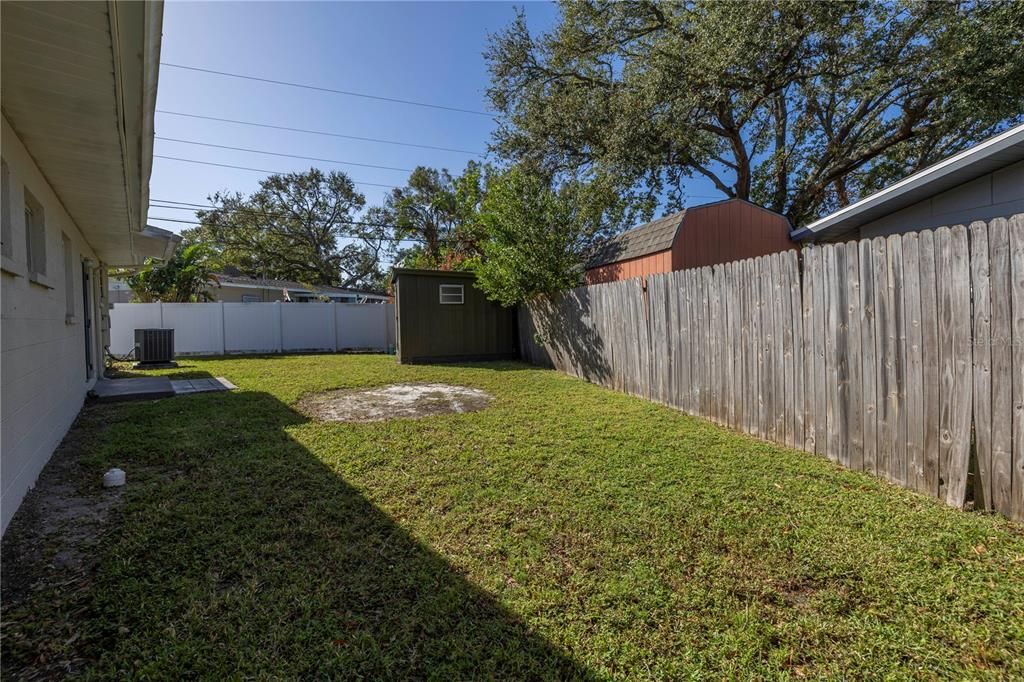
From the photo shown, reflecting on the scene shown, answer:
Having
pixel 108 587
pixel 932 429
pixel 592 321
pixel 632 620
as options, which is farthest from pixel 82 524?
pixel 592 321

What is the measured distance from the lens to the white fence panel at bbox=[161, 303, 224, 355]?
1355cm

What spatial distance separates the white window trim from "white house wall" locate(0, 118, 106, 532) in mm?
6828

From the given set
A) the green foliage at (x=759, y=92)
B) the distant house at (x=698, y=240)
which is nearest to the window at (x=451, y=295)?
the distant house at (x=698, y=240)

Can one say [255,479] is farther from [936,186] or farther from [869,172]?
[869,172]

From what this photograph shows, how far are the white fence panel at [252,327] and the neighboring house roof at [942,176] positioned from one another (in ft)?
49.0

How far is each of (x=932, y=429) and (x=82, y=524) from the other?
5392mm

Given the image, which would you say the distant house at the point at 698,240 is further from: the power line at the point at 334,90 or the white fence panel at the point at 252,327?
the white fence panel at the point at 252,327

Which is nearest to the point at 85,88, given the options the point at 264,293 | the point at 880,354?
the point at 880,354

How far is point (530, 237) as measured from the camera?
9.21 metres

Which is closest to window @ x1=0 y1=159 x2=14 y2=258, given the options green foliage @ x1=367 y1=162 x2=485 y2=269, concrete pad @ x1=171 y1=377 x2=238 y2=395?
concrete pad @ x1=171 y1=377 x2=238 y2=395

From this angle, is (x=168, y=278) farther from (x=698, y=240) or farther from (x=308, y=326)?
(x=698, y=240)

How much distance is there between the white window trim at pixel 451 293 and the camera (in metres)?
11.2

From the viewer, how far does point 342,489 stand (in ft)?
10.6

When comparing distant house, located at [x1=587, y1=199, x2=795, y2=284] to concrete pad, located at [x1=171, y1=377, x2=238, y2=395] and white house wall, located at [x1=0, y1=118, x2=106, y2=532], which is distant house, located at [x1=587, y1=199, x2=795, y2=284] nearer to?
concrete pad, located at [x1=171, y1=377, x2=238, y2=395]
